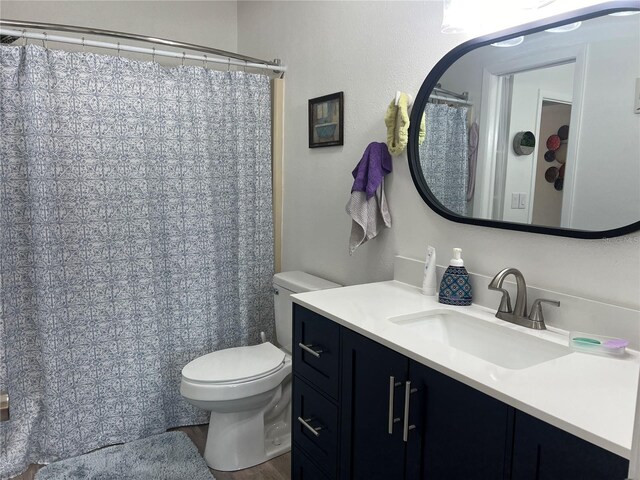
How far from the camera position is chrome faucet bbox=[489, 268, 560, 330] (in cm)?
135

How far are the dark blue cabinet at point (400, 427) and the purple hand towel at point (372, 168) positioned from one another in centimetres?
56

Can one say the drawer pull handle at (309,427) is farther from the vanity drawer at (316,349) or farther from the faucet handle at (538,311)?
the faucet handle at (538,311)

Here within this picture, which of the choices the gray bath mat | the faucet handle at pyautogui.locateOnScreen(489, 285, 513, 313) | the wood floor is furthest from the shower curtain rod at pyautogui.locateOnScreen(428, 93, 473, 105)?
the gray bath mat

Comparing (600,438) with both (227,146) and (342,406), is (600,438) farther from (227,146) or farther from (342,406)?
(227,146)

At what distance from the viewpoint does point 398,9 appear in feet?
5.95

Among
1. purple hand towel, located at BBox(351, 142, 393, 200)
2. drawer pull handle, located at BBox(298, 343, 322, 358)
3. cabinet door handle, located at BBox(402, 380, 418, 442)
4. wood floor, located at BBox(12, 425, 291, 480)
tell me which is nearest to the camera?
cabinet door handle, located at BBox(402, 380, 418, 442)

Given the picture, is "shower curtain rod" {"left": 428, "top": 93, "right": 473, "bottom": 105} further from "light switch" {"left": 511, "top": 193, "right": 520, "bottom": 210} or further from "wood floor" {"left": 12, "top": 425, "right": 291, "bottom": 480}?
"wood floor" {"left": 12, "top": 425, "right": 291, "bottom": 480}

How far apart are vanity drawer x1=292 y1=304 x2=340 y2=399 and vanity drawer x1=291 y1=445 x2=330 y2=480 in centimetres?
29

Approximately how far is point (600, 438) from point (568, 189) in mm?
755

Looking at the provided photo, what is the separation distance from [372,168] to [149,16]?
1736 millimetres

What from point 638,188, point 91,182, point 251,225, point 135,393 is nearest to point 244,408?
point 135,393

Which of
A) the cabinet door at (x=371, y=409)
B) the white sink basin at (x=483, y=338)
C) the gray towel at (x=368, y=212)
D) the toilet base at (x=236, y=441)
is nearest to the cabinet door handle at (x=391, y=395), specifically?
the cabinet door at (x=371, y=409)

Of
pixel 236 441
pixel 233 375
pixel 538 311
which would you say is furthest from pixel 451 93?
pixel 236 441

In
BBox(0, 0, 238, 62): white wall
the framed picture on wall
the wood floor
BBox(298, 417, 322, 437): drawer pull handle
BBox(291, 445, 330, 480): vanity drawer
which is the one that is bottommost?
the wood floor
